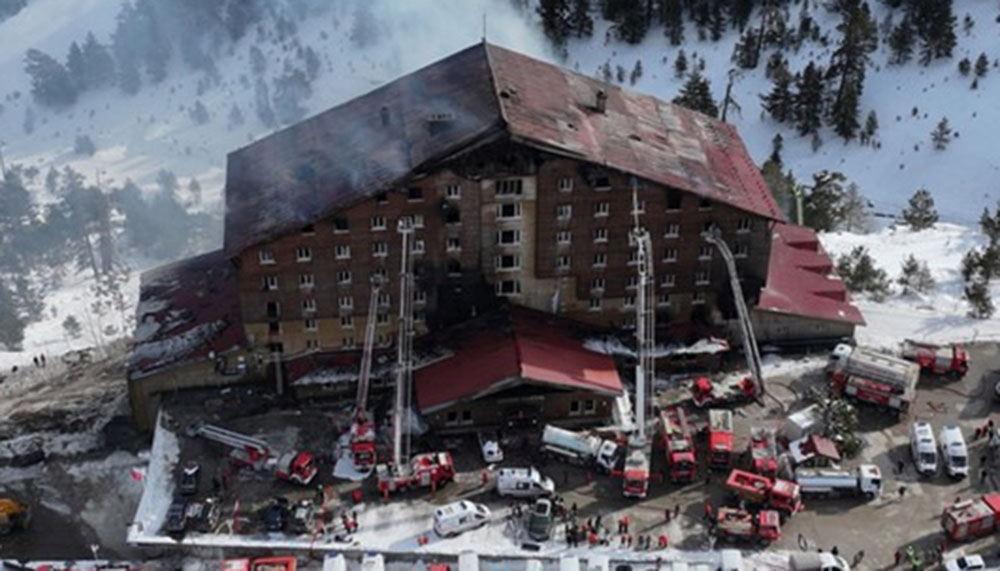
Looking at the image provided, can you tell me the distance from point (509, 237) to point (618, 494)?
16940 mm

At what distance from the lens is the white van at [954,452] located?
2372 inches

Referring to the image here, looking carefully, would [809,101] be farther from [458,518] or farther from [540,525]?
[458,518]

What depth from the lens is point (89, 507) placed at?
64.1 metres

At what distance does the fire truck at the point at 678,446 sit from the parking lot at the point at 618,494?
0.72 meters

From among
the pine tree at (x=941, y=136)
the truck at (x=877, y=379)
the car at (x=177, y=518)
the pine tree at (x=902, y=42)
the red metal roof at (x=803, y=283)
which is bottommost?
the car at (x=177, y=518)

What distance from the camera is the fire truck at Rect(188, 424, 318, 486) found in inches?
2366

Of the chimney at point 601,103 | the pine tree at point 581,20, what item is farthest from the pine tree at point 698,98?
the chimney at point 601,103

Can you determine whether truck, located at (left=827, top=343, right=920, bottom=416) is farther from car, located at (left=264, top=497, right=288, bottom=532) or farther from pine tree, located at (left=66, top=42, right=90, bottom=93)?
pine tree, located at (left=66, top=42, right=90, bottom=93)

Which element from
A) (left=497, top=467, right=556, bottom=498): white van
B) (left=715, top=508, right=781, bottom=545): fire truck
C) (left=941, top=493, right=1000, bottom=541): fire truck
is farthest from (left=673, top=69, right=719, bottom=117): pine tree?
(left=715, top=508, right=781, bottom=545): fire truck

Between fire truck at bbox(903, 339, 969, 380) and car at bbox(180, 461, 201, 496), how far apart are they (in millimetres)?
43430

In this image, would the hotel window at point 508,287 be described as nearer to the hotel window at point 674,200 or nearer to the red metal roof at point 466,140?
the red metal roof at point 466,140

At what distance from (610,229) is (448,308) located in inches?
434

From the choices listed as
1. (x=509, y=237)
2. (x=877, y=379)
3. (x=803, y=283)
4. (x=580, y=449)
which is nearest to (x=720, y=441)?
(x=580, y=449)

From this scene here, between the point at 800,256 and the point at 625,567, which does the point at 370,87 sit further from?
the point at 625,567
